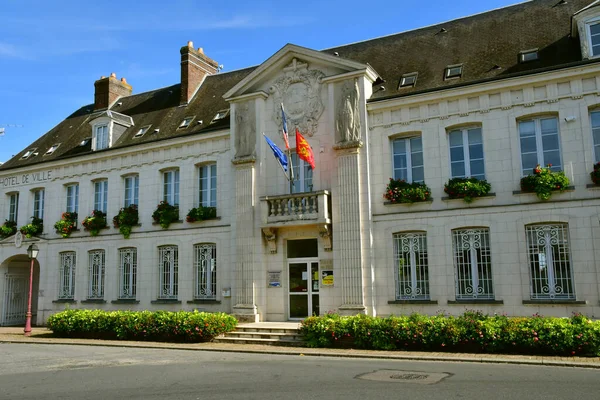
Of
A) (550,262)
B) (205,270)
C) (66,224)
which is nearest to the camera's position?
(550,262)

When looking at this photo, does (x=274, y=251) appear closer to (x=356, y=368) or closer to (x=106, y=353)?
(x=106, y=353)

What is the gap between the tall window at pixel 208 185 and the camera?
18.8m

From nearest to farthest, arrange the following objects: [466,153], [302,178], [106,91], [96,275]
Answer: [466,153], [302,178], [96,275], [106,91]

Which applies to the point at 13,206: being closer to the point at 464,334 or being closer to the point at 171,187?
the point at 171,187

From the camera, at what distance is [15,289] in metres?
23.2

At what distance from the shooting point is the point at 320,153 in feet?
53.8

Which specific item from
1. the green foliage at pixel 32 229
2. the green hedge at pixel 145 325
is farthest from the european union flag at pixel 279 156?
the green foliage at pixel 32 229

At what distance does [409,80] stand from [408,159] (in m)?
2.59

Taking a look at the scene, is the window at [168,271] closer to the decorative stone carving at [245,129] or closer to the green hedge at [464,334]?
the decorative stone carving at [245,129]

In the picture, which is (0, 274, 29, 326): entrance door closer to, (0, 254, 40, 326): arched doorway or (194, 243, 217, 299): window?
(0, 254, 40, 326): arched doorway

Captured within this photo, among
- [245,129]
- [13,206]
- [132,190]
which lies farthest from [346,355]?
[13,206]

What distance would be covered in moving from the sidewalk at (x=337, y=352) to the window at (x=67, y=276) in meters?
3.76

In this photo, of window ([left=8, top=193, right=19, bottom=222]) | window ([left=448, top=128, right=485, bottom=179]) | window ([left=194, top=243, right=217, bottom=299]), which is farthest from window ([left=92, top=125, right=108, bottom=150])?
window ([left=448, top=128, right=485, bottom=179])

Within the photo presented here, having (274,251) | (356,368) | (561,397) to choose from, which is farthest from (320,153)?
(561,397)
